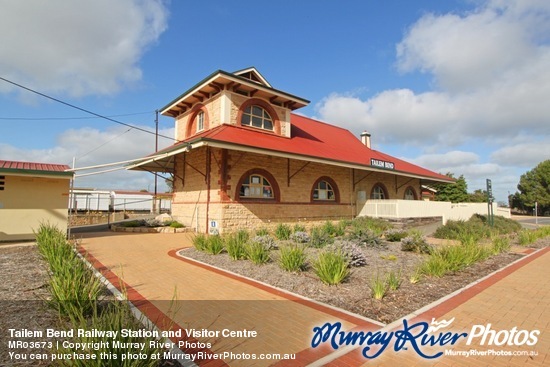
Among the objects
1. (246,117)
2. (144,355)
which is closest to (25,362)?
(144,355)

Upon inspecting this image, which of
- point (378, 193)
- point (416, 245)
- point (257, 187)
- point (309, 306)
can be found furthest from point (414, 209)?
point (309, 306)

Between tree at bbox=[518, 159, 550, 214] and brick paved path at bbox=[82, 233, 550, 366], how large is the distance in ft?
183

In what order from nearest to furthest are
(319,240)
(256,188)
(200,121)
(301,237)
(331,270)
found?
(331,270)
(319,240)
(301,237)
(256,188)
(200,121)

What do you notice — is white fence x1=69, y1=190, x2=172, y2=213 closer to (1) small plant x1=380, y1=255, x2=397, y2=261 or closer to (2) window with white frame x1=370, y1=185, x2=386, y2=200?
(2) window with white frame x1=370, y1=185, x2=386, y2=200

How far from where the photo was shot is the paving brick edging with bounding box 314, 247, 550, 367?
132 inches

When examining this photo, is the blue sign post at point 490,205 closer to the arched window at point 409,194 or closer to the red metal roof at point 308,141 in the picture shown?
the red metal roof at point 308,141

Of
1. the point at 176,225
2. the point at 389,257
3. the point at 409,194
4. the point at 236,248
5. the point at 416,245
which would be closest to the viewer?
the point at 236,248

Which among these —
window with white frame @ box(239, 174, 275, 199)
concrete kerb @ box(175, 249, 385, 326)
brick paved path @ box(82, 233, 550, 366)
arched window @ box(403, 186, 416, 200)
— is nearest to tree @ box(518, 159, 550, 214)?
arched window @ box(403, 186, 416, 200)

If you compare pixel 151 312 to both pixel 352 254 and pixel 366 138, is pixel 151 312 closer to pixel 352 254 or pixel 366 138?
pixel 352 254

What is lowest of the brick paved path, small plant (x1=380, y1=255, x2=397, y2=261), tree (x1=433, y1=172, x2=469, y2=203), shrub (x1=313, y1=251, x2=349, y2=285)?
the brick paved path

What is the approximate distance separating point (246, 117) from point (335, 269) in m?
11.4

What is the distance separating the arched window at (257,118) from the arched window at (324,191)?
13.7 ft

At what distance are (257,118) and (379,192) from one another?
11.1 m

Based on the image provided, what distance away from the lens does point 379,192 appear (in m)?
22.4
